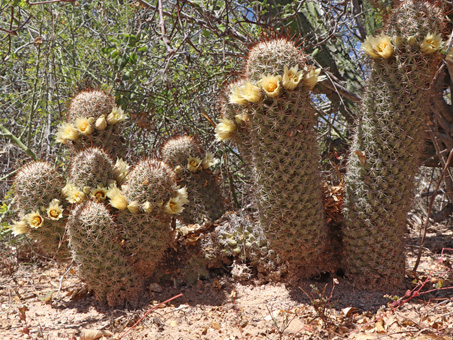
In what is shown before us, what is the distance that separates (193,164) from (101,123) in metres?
0.63

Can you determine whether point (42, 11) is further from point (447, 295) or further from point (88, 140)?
point (447, 295)

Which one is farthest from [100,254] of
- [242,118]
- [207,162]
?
[242,118]

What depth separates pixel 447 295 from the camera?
Result: 2418mm

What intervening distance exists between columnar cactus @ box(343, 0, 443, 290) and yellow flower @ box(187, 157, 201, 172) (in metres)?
0.97

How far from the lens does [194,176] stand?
2941 mm

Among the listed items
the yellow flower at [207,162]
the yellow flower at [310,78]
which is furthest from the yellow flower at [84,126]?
the yellow flower at [310,78]

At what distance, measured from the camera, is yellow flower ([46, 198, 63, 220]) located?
8.42 feet

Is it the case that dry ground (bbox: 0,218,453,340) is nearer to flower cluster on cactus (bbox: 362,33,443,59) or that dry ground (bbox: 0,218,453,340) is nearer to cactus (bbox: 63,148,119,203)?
cactus (bbox: 63,148,119,203)

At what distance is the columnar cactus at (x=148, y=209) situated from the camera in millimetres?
2428

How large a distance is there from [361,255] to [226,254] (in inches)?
31.4

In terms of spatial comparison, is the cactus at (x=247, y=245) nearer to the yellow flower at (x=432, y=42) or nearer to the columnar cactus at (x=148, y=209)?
the columnar cactus at (x=148, y=209)

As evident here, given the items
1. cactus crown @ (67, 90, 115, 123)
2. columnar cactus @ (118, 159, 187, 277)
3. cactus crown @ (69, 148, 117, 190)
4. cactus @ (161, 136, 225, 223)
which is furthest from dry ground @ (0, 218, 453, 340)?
cactus crown @ (67, 90, 115, 123)

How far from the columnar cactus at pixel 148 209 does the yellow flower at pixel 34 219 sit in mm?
499

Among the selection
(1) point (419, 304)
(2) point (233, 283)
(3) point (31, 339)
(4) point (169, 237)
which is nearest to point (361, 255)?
(1) point (419, 304)
